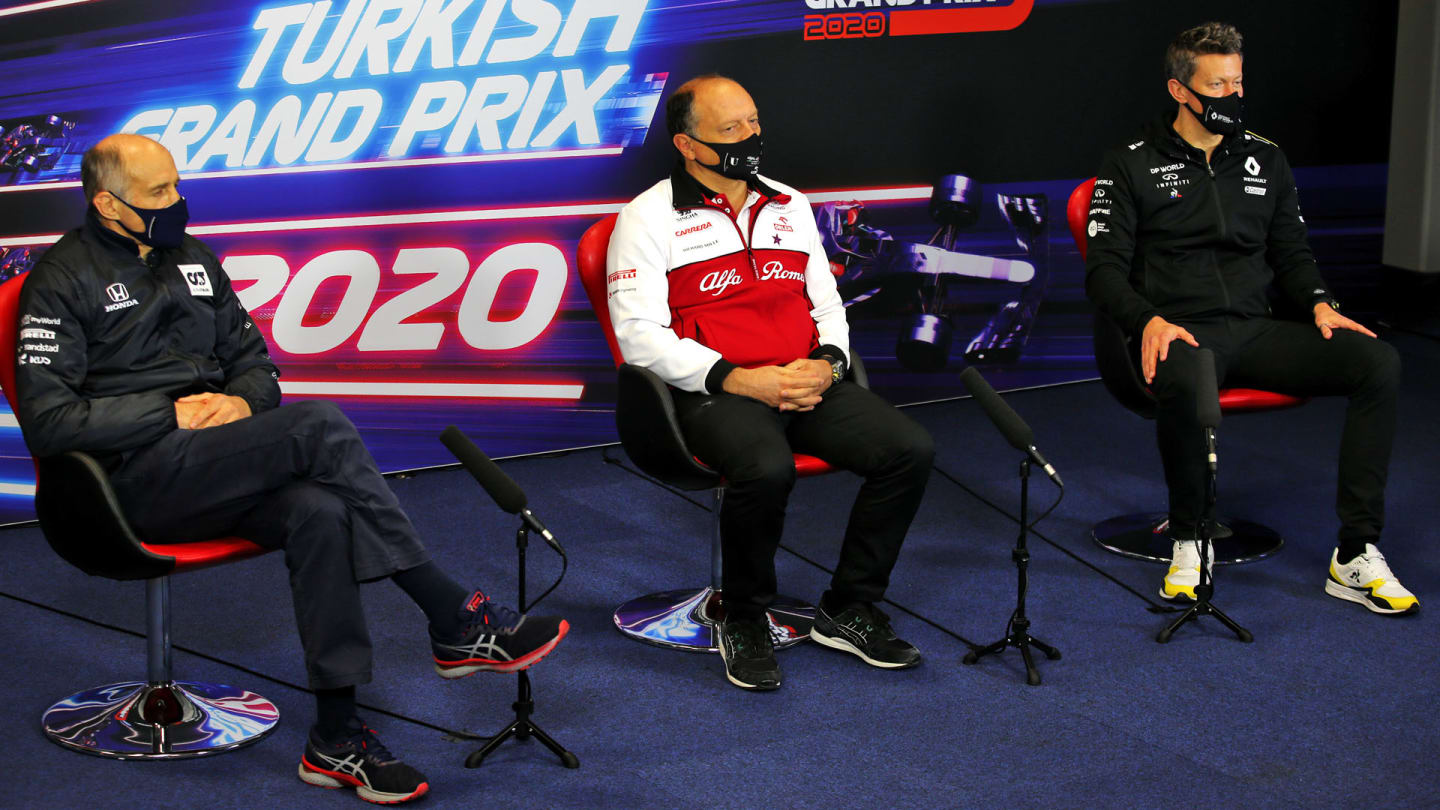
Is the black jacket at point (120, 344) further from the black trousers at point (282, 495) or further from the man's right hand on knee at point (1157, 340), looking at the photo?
the man's right hand on knee at point (1157, 340)

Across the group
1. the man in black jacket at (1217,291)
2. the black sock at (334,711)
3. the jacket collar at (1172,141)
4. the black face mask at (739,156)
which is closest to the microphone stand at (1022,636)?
the man in black jacket at (1217,291)

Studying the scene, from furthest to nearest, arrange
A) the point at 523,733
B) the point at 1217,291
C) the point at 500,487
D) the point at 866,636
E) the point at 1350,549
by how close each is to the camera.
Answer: the point at 1217,291
the point at 1350,549
the point at 866,636
the point at 523,733
the point at 500,487

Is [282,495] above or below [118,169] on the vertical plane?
below

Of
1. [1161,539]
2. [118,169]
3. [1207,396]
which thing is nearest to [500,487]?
[118,169]

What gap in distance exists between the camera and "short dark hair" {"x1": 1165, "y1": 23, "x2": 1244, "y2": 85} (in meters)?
3.75

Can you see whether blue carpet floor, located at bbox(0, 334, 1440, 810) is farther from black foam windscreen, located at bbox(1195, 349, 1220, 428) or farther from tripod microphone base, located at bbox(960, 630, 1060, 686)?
black foam windscreen, located at bbox(1195, 349, 1220, 428)

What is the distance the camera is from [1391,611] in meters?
3.43

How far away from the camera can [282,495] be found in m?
2.66

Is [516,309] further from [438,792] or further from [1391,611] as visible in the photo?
[1391,611]

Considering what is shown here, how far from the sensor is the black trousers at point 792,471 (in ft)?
10.0

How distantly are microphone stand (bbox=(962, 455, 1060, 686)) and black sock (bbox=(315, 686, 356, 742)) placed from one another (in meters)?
1.32

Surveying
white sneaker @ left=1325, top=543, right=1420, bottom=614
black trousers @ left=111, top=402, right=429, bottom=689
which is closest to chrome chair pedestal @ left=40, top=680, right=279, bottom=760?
black trousers @ left=111, top=402, right=429, bottom=689

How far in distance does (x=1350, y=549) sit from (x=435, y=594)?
7.23 ft

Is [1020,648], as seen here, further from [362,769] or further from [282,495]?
[282,495]
